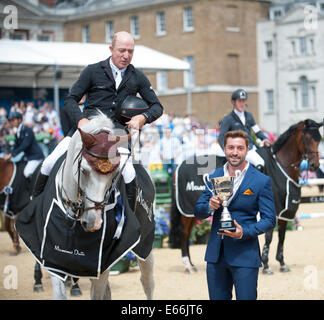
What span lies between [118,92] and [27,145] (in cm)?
679

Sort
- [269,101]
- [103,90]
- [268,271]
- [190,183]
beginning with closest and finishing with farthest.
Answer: [103,90], [268,271], [190,183], [269,101]

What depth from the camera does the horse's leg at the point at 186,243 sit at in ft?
32.3

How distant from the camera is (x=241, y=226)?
4.84 metres

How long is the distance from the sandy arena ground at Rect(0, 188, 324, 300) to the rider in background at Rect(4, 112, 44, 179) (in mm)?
1792

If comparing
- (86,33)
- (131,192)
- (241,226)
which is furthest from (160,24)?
(241,226)

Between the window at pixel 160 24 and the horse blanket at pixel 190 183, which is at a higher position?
the window at pixel 160 24

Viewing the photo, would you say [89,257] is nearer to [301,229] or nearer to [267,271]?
[267,271]

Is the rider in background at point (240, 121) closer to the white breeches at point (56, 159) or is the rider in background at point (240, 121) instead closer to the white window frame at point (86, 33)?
the white breeches at point (56, 159)

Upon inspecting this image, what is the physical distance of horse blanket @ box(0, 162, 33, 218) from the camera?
1208 centimetres

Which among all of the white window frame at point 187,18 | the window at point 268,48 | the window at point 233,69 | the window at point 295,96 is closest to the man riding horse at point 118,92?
the white window frame at point 187,18

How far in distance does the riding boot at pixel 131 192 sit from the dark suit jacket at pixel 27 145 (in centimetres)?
681

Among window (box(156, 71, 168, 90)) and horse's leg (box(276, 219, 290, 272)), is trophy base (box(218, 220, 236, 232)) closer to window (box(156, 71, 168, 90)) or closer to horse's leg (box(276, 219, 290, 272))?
horse's leg (box(276, 219, 290, 272))

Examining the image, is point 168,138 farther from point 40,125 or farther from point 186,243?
point 186,243

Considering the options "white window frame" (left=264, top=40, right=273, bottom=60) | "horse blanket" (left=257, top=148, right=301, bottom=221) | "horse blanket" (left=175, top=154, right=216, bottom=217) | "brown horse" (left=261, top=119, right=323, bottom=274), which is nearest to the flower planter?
"horse blanket" (left=175, top=154, right=216, bottom=217)
